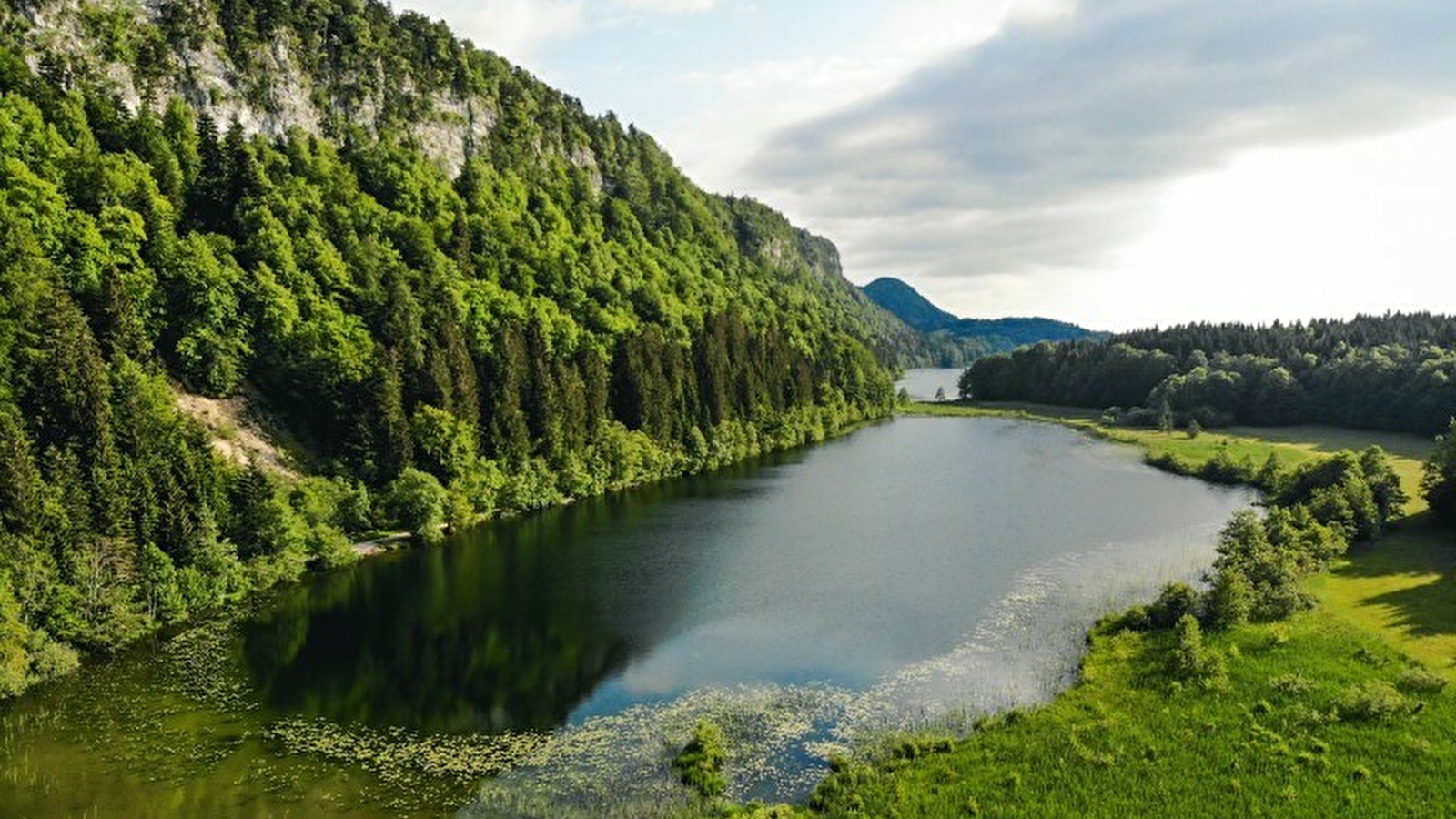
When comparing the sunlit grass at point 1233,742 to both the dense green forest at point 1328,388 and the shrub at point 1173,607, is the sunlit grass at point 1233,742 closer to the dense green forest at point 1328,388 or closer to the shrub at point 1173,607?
the shrub at point 1173,607

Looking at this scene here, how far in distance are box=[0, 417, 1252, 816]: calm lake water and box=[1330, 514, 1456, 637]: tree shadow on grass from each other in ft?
41.0

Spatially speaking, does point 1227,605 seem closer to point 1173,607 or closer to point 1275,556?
point 1173,607

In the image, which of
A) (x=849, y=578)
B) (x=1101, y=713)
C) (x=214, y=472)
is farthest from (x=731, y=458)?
(x=1101, y=713)

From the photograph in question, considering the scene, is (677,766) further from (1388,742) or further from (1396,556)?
(1396,556)

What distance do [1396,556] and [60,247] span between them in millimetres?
112276

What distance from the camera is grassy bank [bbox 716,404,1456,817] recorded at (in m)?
32.4

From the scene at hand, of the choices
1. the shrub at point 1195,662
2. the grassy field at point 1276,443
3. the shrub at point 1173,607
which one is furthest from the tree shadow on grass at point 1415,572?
the grassy field at point 1276,443

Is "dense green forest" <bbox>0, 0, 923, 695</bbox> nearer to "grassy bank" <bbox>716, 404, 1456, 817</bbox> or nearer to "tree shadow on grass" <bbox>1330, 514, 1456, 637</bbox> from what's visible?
"grassy bank" <bbox>716, 404, 1456, 817</bbox>

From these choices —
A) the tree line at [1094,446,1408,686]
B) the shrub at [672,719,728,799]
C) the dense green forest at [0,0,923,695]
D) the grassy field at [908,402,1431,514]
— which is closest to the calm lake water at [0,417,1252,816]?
the shrub at [672,719,728,799]

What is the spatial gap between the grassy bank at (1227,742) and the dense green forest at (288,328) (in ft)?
157

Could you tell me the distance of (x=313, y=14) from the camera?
136 m

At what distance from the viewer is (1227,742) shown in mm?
36469

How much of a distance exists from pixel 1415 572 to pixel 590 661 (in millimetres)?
57527

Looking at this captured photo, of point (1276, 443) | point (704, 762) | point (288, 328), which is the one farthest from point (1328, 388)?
point (288, 328)
